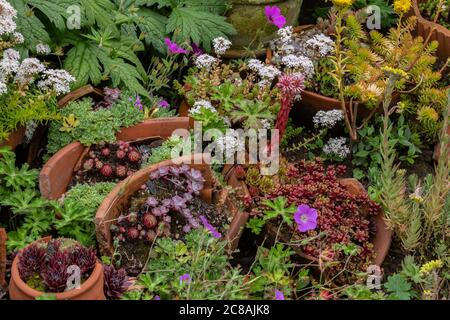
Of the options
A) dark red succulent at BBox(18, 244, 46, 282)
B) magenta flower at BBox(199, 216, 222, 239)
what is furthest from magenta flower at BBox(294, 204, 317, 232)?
dark red succulent at BBox(18, 244, 46, 282)

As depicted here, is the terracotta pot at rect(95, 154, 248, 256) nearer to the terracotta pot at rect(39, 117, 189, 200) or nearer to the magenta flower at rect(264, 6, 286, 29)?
the terracotta pot at rect(39, 117, 189, 200)

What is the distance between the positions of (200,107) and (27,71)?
822 mm

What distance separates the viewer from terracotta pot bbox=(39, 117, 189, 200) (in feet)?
10.7

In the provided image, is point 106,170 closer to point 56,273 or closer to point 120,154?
point 120,154

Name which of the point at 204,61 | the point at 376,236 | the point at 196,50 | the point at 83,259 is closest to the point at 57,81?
the point at 204,61

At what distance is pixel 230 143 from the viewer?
3336mm

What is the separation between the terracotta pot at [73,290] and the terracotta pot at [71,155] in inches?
24.6

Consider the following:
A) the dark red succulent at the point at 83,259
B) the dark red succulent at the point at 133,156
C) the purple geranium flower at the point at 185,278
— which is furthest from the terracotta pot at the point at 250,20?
the dark red succulent at the point at 83,259

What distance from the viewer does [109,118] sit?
356 cm

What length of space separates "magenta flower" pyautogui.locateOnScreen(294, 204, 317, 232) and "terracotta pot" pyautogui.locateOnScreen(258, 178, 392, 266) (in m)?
0.12

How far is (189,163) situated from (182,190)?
13cm

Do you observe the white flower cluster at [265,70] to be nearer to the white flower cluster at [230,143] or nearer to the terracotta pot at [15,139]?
the white flower cluster at [230,143]
